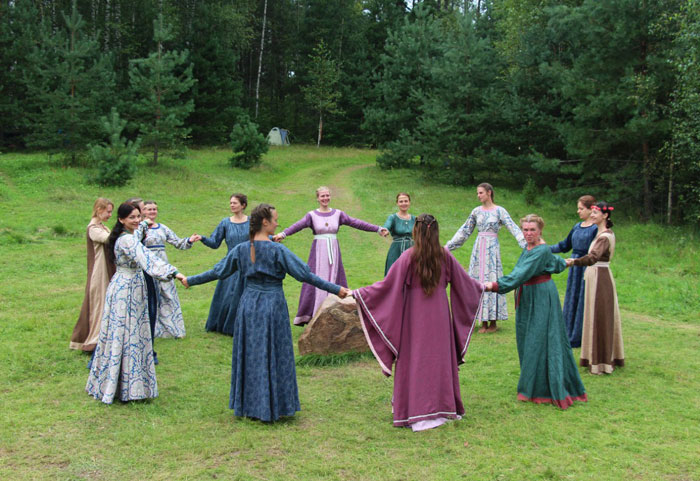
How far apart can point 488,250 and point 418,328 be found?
3960mm

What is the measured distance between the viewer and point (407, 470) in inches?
187

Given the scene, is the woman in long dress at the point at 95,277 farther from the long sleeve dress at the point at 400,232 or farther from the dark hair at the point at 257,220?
the long sleeve dress at the point at 400,232

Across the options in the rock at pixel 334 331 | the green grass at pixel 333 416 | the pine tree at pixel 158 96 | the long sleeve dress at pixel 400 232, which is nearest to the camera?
the green grass at pixel 333 416

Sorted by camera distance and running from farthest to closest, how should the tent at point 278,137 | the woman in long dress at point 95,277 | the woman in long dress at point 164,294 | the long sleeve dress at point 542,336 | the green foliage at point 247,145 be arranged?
the tent at point 278,137 → the green foliage at point 247,145 → the woman in long dress at point 164,294 → the woman in long dress at point 95,277 → the long sleeve dress at point 542,336

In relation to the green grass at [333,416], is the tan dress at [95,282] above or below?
above

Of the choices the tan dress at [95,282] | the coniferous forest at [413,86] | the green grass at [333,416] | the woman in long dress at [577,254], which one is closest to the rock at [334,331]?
the green grass at [333,416]

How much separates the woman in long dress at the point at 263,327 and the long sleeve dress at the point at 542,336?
201 cm

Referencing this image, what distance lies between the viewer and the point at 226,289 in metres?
8.94

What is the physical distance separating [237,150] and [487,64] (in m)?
11.8

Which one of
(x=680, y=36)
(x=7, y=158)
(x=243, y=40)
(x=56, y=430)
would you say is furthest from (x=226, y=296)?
(x=243, y=40)

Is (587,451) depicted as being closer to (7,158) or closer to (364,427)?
(364,427)

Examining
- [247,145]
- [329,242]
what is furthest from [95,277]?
[247,145]

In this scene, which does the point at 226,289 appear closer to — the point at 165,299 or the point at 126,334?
the point at 165,299

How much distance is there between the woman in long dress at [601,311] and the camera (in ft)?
24.1
